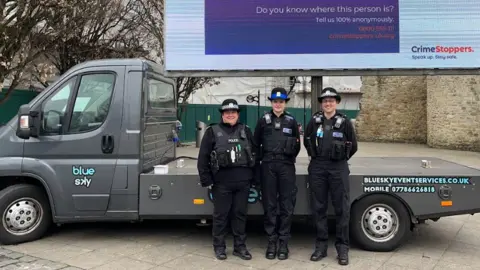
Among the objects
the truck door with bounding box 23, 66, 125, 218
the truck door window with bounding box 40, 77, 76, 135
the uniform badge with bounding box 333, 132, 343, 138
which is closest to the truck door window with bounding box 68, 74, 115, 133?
the truck door with bounding box 23, 66, 125, 218

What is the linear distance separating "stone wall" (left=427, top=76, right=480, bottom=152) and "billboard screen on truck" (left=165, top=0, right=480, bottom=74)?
15530 millimetres

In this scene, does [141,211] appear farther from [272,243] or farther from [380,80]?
[380,80]

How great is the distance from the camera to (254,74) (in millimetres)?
6031

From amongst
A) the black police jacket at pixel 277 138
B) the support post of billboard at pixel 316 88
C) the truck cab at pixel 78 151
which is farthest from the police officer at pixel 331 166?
the truck cab at pixel 78 151

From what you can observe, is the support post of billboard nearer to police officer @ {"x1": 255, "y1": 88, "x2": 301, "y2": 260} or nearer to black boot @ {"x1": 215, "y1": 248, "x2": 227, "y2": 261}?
police officer @ {"x1": 255, "y1": 88, "x2": 301, "y2": 260}

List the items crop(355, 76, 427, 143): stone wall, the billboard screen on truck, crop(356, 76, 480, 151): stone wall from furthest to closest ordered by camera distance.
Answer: crop(355, 76, 427, 143): stone wall → crop(356, 76, 480, 151): stone wall → the billboard screen on truck

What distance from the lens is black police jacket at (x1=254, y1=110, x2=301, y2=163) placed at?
511 cm

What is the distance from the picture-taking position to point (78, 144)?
5.41 m

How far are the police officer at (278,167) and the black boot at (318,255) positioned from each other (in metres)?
0.32

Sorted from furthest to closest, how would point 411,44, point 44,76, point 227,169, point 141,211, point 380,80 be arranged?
point 380,80
point 44,76
point 411,44
point 141,211
point 227,169

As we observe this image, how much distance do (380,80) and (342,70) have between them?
2188 cm

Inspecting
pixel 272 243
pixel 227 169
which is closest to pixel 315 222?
pixel 272 243

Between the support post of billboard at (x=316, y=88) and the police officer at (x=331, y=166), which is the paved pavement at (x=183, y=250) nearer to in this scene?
the police officer at (x=331, y=166)

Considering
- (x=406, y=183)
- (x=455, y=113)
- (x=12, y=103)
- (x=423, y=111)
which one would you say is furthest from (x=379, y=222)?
(x=423, y=111)
